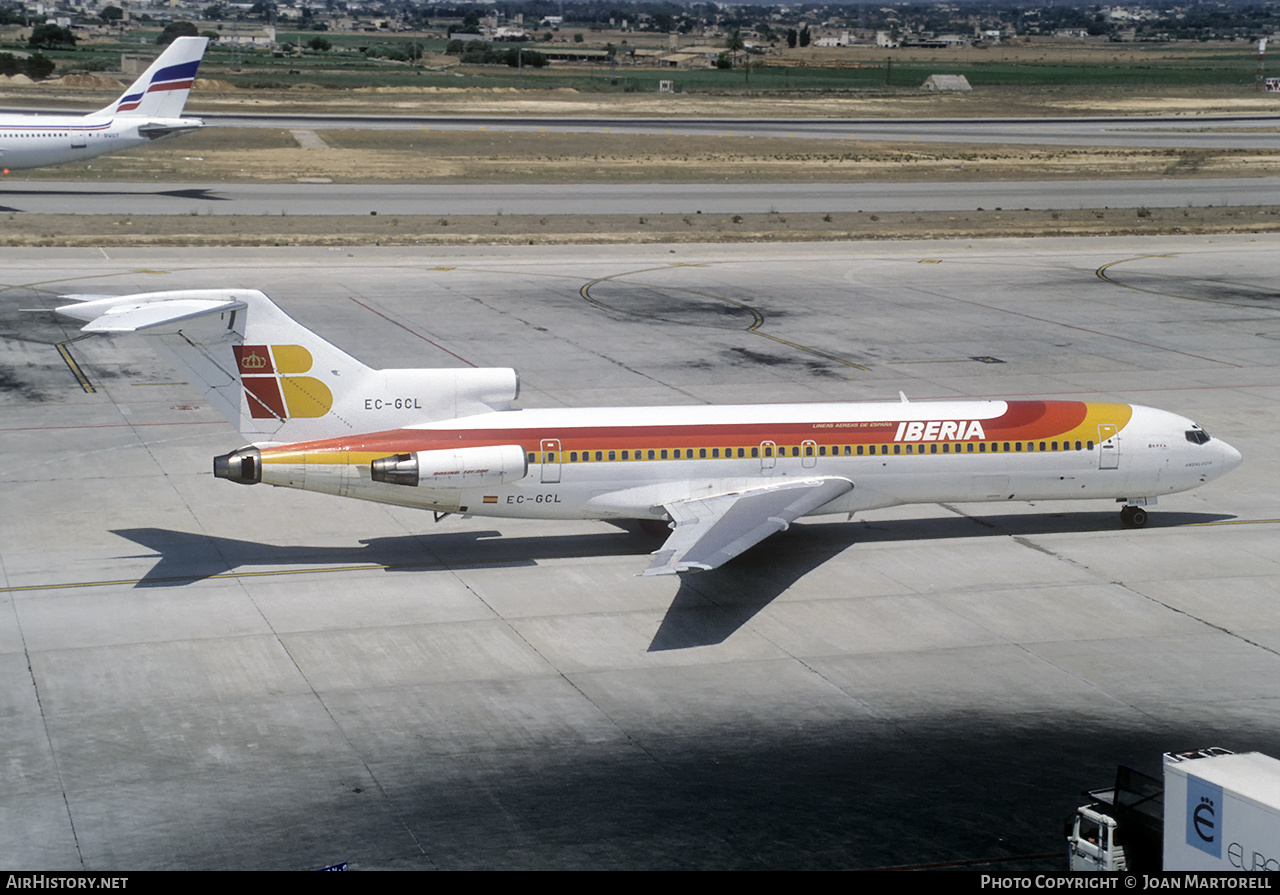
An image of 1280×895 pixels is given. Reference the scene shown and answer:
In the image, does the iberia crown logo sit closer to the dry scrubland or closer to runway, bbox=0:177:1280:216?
the dry scrubland

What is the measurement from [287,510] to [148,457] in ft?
20.1

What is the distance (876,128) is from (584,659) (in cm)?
11377

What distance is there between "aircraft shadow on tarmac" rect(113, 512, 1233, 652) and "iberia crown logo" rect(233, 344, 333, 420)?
3.45 metres

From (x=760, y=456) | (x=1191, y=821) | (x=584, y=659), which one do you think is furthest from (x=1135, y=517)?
(x=1191, y=821)

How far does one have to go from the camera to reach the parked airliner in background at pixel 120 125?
8350 cm

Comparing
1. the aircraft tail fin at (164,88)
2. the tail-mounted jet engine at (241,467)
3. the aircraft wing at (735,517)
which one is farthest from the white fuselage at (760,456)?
the aircraft tail fin at (164,88)

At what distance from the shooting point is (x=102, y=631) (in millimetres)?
28031

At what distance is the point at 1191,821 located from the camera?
15.4m

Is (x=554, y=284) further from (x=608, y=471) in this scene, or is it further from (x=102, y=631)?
(x=102, y=631)

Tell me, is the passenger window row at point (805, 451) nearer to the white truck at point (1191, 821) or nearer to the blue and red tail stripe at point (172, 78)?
the white truck at point (1191, 821)

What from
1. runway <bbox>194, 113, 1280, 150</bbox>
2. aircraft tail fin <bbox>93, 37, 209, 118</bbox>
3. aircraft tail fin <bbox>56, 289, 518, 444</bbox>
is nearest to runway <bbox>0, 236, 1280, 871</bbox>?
aircraft tail fin <bbox>56, 289, 518, 444</bbox>

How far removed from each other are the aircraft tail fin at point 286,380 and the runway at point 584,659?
3280mm

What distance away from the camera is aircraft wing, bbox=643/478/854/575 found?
29.3m
